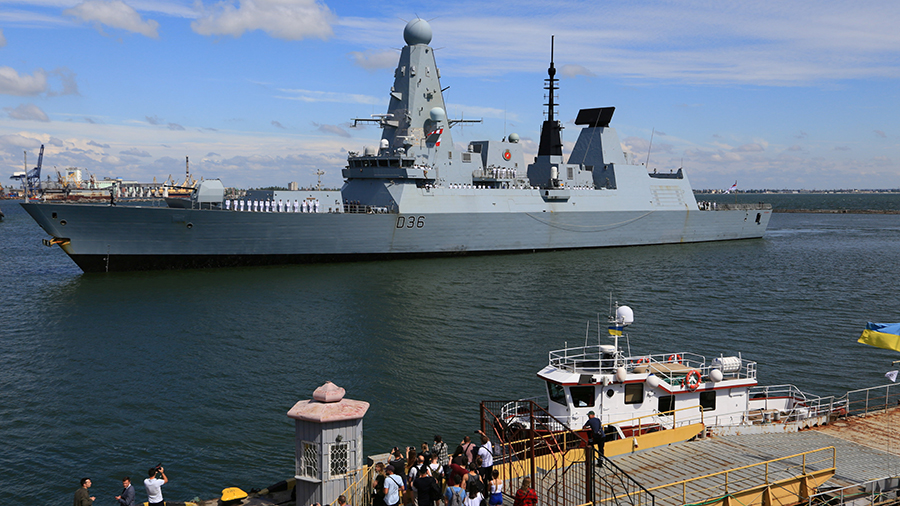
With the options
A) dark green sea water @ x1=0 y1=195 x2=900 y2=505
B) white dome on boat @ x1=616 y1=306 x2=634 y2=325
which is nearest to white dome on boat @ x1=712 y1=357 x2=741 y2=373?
white dome on boat @ x1=616 y1=306 x2=634 y2=325

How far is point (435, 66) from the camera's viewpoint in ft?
140

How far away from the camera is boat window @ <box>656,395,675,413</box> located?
12.6 meters

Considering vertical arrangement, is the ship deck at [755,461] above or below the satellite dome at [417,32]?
below

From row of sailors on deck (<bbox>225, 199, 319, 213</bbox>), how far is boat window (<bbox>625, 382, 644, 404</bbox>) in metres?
27.0

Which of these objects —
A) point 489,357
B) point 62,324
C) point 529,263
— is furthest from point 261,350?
point 529,263

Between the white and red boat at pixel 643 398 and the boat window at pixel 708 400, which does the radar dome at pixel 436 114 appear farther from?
the boat window at pixel 708 400

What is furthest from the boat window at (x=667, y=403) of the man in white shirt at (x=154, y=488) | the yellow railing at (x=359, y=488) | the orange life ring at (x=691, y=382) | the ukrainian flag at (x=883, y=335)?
the man in white shirt at (x=154, y=488)

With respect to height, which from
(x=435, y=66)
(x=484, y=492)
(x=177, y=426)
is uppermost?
(x=435, y=66)

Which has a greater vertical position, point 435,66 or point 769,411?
point 435,66

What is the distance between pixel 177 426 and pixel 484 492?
28.1ft

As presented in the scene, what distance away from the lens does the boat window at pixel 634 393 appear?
12445mm

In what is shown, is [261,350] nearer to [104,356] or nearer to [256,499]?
[104,356]

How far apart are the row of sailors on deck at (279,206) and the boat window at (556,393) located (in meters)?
26.2

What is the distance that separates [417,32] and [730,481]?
36.6 metres
